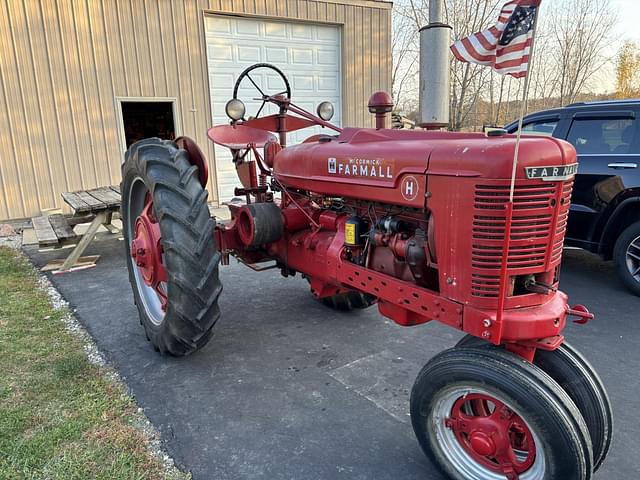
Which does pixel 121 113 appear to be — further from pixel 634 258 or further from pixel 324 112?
pixel 634 258

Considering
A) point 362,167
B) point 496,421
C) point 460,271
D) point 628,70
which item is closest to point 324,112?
point 362,167

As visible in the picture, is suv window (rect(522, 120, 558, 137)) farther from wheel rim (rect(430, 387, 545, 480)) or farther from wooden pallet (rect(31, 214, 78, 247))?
wooden pallet (rect(31, 214, 78, 247))

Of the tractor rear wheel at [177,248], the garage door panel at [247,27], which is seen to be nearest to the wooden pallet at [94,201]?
the tractor rear wheel at [177,248]

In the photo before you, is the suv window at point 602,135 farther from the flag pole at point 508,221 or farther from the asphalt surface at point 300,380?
the flag pole at point 508,221

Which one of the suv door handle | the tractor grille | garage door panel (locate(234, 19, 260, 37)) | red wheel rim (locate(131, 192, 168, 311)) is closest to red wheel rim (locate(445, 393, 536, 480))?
the tractor grille

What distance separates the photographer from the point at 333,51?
31.1 ft

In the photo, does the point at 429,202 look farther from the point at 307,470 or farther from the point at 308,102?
the point at 308,102

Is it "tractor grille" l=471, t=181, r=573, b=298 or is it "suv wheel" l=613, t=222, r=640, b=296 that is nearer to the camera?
"tractor grille" l=471, t=181, r=573, b=298

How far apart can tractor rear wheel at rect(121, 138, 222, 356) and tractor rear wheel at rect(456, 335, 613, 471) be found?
1.56m

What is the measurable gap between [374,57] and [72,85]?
5579mm

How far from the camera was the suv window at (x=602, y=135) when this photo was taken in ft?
14.5

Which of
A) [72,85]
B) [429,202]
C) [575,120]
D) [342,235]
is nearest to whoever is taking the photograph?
[429,202]

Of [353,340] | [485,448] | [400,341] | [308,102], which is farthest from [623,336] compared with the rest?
[308,102]

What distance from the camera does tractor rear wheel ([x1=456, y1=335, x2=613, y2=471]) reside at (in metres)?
1.96
